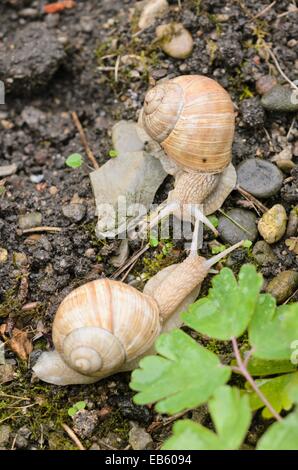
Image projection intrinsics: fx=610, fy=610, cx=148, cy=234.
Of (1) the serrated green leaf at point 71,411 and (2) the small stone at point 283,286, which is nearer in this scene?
(1) the serrated green leaf at point 71,411

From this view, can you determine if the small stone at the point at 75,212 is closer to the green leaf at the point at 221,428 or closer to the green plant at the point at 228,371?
the green plant at the point at 228,371

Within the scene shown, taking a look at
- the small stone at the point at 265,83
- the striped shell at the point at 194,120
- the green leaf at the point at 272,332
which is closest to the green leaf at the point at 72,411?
the green leaf at the point at 272,332

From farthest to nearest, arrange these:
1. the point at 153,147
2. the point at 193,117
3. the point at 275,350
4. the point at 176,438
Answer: the point at 153,147 < the point at 193,117 < the point at 275,350 < the point at 176,438

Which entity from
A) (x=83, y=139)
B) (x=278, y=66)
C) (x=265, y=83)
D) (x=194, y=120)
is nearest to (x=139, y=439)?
(x=194, y=120)

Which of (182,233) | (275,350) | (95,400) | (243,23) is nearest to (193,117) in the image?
(182,233)

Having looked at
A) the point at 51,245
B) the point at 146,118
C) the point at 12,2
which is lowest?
the point at 51,245

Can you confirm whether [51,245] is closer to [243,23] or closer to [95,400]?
[95,400]
